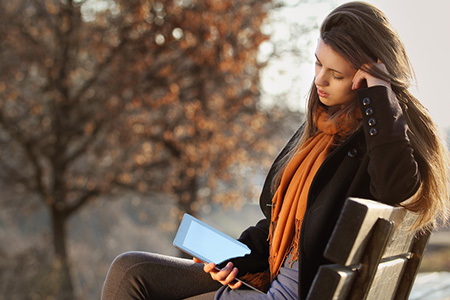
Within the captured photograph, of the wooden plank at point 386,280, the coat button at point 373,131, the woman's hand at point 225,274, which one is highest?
the coat button at point 373,131

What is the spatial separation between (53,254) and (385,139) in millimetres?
6703

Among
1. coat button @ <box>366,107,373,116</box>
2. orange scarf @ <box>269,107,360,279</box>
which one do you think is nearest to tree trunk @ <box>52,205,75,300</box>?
orange scarf @ <box>269,107,360,279</box>

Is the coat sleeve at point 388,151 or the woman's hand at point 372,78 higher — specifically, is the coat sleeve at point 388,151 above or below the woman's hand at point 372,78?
below

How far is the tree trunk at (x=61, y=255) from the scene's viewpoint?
702 cm

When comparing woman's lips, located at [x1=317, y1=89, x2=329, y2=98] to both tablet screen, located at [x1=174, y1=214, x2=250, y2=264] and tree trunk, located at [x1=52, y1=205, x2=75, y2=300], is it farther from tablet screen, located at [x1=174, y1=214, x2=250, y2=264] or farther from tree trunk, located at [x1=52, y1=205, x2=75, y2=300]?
tree trunk, located at [x1=52, y1=205, x2=75, y2=300]

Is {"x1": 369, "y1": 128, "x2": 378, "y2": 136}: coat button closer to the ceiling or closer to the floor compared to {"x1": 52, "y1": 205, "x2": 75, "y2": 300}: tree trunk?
closer to the ceiling

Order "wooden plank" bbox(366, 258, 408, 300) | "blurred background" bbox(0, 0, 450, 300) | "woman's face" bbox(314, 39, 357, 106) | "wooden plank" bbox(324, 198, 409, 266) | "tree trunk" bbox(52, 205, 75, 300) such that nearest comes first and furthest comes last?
1. "wooden plank" bbox(324, 198, 409, 266)
2. "wooden plank" bbox(366, 258, 408, 300)
3. "woman's face" bbox(314, 39, 357, 106)
4. "blurred background" bbox(0, 0, 450, 300)
5. "tree trunk" bbox(52, 205, 75, 300)

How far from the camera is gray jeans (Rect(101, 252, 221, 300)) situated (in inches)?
72.3

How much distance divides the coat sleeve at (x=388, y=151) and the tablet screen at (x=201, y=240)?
1.74ft

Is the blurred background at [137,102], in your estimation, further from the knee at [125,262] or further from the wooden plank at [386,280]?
the wooden plank at [386,280]

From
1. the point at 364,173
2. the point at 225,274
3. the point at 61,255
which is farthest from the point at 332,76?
the point at 61,255

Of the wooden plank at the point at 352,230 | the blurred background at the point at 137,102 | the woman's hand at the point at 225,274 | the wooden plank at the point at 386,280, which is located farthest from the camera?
the blurred background at the point at 137,102

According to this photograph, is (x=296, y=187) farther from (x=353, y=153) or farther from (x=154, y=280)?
(x=154, y=280)

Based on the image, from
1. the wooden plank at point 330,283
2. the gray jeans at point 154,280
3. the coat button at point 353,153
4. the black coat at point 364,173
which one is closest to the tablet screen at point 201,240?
the gray jeans at point 154,280
